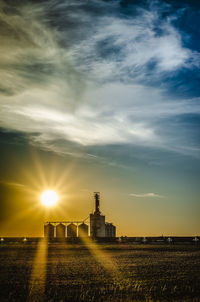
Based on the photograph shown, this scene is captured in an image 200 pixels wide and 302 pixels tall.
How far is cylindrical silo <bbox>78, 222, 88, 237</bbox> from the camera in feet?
576

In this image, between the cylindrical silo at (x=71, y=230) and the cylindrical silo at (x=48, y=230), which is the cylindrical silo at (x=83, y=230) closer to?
the cylindrical silo at (x=71, y=230)

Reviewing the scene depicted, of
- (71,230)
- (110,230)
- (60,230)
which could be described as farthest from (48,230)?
(110,230)

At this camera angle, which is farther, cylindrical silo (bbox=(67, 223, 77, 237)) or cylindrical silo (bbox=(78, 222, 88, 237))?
cylindrical silo (bbox=(67, 223, 77, 237))

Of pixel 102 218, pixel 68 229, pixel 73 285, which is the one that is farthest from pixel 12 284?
pixel 68 229

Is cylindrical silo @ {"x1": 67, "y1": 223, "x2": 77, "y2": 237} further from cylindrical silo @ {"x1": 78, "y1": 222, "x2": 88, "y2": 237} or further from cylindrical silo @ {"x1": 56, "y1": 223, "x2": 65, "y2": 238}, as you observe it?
cylindrical silo @ {"x1": 78, "y1": 222, "x2": 88, "y2": 237}

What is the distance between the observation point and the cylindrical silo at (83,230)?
17551 centimetres

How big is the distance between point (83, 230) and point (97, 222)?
20387mm

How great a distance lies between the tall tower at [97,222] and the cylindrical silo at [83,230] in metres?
11.5

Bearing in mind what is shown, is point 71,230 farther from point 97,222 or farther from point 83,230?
point 97,222

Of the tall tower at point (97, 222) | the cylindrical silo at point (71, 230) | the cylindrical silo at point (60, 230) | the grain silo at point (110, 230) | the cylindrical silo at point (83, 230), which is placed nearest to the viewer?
the tall tower at point (97, 222)

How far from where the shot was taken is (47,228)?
19425 cm

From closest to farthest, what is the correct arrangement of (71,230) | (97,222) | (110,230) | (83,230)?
(97,222) → (83,230) → (71,230) → (110,230)

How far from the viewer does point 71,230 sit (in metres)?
184

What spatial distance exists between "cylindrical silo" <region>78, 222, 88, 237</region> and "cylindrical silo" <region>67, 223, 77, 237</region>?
10.8 ft
